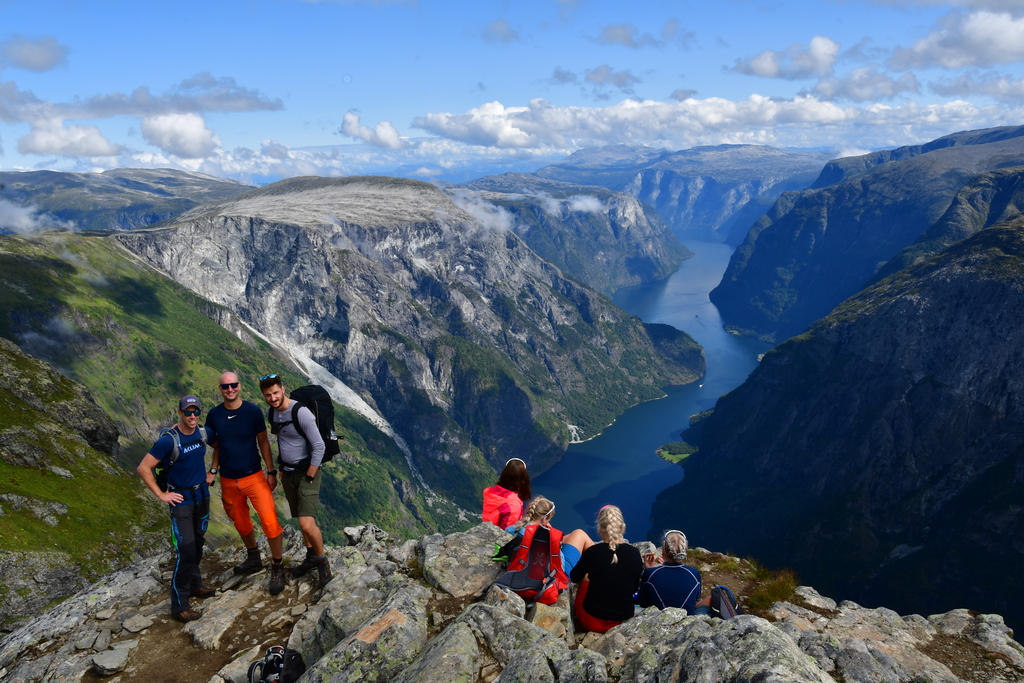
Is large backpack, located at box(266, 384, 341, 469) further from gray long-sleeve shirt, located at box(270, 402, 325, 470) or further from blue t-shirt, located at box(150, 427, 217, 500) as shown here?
blue t-shirt, located at box(150, 427, 217, 500)

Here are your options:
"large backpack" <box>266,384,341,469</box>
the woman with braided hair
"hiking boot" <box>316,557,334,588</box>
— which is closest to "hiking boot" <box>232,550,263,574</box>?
"hiking boot" <box>316,557,334,588</box>

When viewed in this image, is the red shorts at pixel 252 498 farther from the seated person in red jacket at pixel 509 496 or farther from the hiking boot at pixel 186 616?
the seated person in red jacket at pixel 509 496

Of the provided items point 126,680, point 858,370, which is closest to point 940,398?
point 858,370

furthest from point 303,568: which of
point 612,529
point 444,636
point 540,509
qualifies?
point 612,529

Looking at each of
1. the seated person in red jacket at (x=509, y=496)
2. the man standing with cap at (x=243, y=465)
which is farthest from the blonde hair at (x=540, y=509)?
the man standing with cap at (x=243, y=465)

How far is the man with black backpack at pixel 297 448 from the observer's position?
14.6 metres

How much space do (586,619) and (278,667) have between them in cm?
744

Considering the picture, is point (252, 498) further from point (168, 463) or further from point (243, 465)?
point (168, 463)

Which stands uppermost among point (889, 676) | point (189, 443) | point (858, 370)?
point (189, 443)

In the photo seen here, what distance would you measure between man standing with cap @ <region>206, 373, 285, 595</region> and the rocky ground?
6.18 ft

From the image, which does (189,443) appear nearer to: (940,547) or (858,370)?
(940,547)

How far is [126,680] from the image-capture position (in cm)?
1287

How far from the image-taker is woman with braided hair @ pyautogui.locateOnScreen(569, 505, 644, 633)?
13664 mm

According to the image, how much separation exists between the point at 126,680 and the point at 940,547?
6213 inches
